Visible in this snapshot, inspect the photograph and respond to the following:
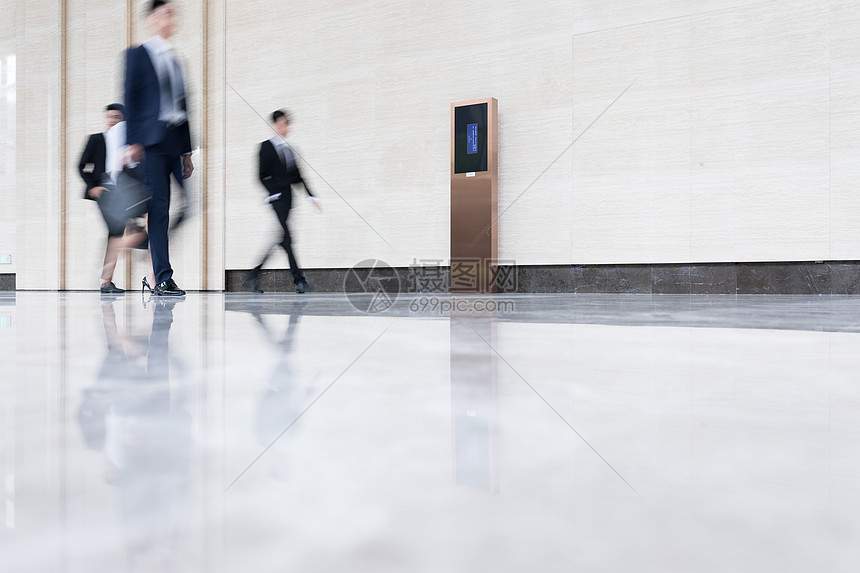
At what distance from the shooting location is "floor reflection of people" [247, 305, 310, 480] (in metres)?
0.49

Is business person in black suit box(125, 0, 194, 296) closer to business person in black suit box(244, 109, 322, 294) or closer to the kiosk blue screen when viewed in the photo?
business person in black suit box(244, 109, 322, 294)

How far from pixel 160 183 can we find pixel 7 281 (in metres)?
7.31

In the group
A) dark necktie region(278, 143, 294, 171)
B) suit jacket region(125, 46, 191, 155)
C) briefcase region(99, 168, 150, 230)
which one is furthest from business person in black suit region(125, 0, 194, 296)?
dark necktie region(278, 143, 294, 171)

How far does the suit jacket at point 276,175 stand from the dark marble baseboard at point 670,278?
1.72 m

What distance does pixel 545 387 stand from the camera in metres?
0.83

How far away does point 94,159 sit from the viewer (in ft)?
17.8

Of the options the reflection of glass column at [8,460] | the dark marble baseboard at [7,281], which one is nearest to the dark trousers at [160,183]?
the reflection of glass column at [8,460]

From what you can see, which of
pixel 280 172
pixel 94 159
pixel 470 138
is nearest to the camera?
pixel 94 159

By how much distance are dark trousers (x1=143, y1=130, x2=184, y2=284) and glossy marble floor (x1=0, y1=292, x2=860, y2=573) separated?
3166 millimetres

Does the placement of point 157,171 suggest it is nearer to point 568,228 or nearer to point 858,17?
point 568,228

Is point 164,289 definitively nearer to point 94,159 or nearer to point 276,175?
point 276,175

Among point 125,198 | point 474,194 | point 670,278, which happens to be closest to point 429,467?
point 125,198

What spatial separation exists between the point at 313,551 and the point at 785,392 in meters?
0.70

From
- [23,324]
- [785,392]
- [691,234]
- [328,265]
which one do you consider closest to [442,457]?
[785,392]
